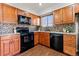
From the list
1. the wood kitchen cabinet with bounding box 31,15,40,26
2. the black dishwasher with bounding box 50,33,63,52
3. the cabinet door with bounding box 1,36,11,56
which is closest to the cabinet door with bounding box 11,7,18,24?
the cabinet door with bounding box 1,36,11,56

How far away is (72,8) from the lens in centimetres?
285

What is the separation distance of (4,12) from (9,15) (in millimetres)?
236

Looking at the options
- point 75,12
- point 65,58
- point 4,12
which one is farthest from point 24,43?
point 65,58

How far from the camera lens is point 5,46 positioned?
241 centimetres

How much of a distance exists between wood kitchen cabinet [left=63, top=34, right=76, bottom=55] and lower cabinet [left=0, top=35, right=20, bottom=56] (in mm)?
1654

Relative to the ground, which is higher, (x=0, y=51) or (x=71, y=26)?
(x=71, y=26)

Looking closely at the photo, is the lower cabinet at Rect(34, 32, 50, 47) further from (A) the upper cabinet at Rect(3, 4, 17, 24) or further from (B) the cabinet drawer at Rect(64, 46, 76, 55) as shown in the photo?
(A) the upper cabinet at Rect(3, 4, 17, 24)

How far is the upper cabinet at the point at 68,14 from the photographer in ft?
9.48

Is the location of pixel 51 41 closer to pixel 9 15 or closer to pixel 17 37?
pixel 17 37

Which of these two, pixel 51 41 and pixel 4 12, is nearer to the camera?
pixel 4 12

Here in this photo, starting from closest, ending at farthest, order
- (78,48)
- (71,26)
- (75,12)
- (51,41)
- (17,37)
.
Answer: (78,48)
(75,12)
(17,37)
(71,26)
(51,41)

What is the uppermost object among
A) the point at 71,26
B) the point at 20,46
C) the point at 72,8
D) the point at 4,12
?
the point at 72,8

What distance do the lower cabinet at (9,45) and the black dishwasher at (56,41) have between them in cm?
145

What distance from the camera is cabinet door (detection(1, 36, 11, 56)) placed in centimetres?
233
